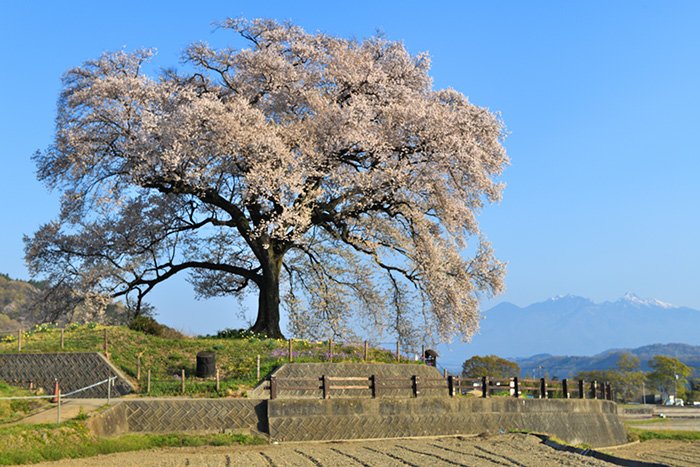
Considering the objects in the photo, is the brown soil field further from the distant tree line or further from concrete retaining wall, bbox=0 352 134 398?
the distant tree line

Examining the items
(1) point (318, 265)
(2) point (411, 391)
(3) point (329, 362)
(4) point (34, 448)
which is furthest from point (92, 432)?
(1) point (318, 265)

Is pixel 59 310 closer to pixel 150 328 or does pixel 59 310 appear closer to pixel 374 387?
pixel 150 328

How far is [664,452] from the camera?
37188 mm

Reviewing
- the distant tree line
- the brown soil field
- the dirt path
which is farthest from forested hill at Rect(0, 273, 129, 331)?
the distant tree line

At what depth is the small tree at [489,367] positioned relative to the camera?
126 m

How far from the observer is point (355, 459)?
22.6m

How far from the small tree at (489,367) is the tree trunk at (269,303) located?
291 feet

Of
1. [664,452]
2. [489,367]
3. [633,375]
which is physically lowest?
[664,452]

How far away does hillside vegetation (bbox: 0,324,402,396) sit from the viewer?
1188 inches

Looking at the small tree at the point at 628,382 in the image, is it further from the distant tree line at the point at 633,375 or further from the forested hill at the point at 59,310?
the forested hill at the point at 59,310

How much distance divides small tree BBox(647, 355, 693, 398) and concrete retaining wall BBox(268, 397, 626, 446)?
108 metres

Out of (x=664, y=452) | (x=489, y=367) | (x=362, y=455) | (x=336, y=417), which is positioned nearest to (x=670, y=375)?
(x=489, y=367)

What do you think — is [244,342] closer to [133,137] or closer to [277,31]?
[133,137]

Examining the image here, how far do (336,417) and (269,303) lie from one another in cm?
1247
